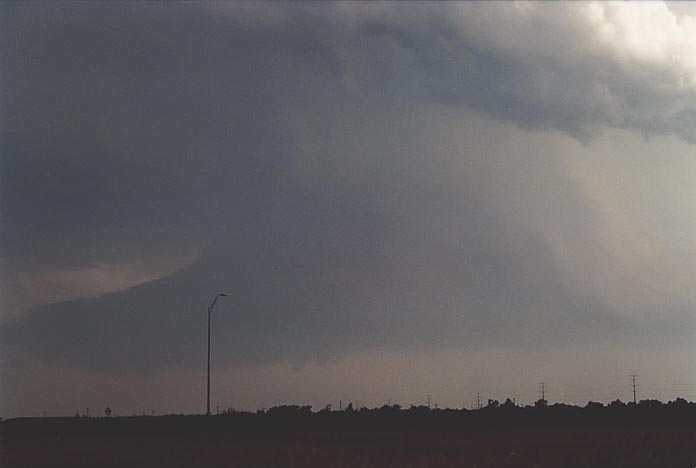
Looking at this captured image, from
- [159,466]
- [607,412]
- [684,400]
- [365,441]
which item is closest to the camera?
[159,466]

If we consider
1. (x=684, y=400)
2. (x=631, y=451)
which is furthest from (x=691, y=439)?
(x=684, y=400)

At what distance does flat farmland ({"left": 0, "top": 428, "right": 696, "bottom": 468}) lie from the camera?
141 feet

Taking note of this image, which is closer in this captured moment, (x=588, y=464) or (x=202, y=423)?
(x=588, y=464)

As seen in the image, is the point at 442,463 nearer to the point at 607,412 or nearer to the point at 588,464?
the point at 588,464

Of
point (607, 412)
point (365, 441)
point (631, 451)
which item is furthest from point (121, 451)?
point (607, 412)

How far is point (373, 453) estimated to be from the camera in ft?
161

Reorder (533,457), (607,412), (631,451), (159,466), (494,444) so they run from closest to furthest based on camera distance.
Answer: (159,466)
(533,457)
(631,451)
(494,444)
(607,412)

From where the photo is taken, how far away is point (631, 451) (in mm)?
48688

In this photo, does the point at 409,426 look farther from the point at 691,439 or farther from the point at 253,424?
the point at 691,439

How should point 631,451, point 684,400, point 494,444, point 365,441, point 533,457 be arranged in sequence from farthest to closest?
point 684,400, point 365,441, point 494,444, point 631,451, point 533,457

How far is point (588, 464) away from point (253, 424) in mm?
55601

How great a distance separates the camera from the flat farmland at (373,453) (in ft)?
141

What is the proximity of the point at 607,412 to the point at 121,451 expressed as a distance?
3354 inches

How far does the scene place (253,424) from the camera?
93.6 m
